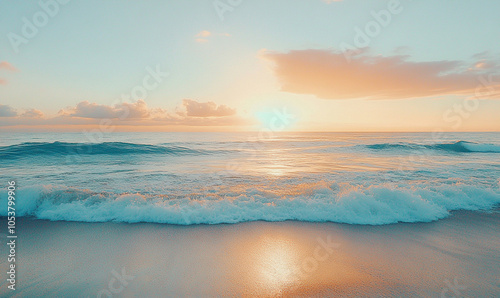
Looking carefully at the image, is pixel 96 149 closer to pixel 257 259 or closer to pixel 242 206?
pixel 242 206

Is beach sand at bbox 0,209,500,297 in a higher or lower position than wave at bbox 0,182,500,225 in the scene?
lower

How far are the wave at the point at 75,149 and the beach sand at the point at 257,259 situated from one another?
16328 millimetres

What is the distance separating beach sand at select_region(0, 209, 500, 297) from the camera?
4.21 m

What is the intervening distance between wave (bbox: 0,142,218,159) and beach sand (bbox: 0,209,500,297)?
53.6ft

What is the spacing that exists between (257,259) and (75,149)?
23081mm

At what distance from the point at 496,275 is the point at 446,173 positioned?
11082 mm

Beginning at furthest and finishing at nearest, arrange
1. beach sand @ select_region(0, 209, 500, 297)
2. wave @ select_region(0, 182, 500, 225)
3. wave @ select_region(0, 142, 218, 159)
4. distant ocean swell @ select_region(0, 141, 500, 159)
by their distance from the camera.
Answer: distant ocean swell @ select_region(0, 141, 500, 159)
wave @ select_region(0, 142, 218, 159)
wave @ select_region(0, 182, 500, 225)
beach sand @ select_region(0, 209, 500, 297)

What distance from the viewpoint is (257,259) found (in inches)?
202

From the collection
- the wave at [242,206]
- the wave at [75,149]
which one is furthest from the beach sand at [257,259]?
the wave at [75,149]

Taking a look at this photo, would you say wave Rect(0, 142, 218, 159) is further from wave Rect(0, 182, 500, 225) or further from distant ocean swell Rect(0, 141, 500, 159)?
wave Rect(0, 182, 500, 225)

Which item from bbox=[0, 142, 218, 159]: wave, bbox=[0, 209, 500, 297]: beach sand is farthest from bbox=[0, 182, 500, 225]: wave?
bbox=[0, 142, 218, 159]: wave

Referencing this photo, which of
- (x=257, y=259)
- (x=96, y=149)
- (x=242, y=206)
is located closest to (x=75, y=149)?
(x=96, y=149)

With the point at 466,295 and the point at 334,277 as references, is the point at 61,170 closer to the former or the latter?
the point at 334,277

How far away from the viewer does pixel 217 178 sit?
1209cm
